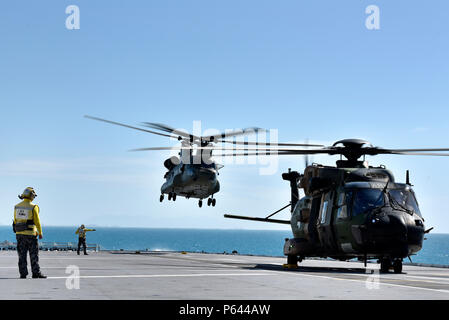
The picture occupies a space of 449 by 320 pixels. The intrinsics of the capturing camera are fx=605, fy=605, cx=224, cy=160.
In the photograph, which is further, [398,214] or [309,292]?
[398,214]

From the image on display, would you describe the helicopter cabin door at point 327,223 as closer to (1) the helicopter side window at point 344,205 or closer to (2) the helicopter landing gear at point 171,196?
(1) the helicopter side window at point 344,205

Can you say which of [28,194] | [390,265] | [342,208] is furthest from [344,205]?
[28,194]

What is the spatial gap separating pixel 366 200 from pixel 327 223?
220 centimetres

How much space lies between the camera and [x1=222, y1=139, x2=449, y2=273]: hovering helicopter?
19.0 meters

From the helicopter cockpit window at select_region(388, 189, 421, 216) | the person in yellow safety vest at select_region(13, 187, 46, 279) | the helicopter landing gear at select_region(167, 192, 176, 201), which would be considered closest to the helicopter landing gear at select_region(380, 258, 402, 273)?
the helicopter cockpit window at select_region(388, 189, 421, 216)

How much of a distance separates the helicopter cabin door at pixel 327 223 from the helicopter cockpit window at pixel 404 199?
2314mm

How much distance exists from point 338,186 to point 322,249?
8.17 ft

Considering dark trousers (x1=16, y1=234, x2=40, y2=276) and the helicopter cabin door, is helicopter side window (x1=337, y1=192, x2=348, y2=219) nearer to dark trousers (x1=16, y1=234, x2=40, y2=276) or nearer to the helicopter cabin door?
the helicopter cabin door

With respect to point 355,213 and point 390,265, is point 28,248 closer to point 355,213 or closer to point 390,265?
point 355,213

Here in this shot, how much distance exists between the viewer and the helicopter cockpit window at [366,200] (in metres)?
19.5
